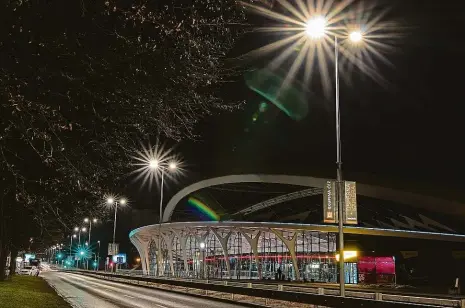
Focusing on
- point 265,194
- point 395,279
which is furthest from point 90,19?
point 265,194

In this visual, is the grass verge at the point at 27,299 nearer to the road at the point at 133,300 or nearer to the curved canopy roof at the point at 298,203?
the road at the point at 133,300

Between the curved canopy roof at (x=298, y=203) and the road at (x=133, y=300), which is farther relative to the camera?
the curved canopy roof at (x=298, y=203)

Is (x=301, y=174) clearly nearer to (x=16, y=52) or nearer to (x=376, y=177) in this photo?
(x=376, y=177)

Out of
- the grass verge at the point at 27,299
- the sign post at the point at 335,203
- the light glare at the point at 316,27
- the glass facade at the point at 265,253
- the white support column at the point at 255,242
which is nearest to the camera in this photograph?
the light glare at the point at 316,27

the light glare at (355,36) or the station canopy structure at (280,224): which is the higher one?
the light glare at (355,36)

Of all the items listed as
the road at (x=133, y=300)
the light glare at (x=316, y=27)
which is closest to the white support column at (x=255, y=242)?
the road at (x=133, y=300)

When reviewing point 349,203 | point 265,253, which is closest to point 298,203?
point 265,253

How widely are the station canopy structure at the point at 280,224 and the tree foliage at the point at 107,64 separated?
1407 inches

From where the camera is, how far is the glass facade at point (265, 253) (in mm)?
54938

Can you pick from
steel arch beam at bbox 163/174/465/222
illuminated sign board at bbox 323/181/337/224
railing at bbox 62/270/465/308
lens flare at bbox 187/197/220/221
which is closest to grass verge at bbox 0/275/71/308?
railing at bbox 62/270/465/308

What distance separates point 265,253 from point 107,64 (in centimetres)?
6038

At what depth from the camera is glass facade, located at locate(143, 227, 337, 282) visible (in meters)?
54.9

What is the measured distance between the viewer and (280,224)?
51188 mm

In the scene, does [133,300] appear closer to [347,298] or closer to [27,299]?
[27,299]
